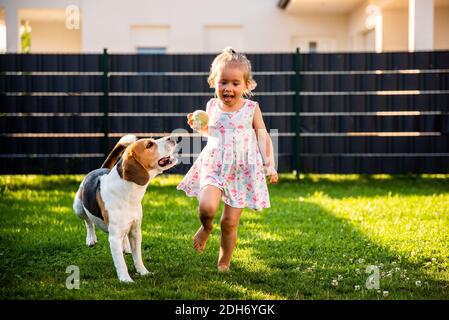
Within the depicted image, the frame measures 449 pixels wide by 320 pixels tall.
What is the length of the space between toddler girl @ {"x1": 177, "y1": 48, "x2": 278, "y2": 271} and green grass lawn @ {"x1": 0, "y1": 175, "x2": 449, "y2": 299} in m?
0.40

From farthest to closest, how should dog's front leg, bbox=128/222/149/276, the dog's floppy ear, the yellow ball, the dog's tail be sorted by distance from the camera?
the dog's tail, the yellow ball, dog's front leg, bbox=128/222/149/276, the dog's floppy ear

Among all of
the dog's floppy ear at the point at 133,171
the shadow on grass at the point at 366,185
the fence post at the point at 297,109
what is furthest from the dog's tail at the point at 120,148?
the fence post at the point at 297,109

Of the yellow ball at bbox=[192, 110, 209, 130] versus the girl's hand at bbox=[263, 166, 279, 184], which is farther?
the yellow ball at bbox=[192, 110, 209, 130]

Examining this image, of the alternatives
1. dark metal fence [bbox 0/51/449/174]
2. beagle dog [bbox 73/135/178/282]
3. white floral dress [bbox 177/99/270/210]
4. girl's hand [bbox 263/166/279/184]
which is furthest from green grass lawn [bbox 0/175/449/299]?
dark metal fence [bbox 0/51/449/174]

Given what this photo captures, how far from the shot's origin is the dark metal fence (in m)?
10.6

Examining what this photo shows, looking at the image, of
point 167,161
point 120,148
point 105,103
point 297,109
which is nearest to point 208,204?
point 167,161

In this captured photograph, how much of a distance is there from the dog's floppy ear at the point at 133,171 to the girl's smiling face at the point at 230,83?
86 cm

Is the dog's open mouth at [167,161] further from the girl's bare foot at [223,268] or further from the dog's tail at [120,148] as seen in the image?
the girl's bare foot at [223,268]

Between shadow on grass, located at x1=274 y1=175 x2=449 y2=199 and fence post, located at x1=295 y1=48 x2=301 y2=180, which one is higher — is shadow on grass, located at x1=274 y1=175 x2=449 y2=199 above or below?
below

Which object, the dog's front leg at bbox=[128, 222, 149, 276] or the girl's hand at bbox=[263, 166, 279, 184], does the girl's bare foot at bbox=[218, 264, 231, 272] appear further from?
the girl's hand at bbox=[263, 166, 279, 184]

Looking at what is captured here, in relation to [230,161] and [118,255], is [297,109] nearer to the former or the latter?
[230,161]

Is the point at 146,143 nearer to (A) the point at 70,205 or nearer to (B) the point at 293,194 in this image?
(A) the point at 70,205

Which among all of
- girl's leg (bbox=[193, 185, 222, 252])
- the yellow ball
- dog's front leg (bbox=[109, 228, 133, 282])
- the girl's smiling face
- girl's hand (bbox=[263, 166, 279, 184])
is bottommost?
dog's front leg (bbox=[109, 228, 133, 282])

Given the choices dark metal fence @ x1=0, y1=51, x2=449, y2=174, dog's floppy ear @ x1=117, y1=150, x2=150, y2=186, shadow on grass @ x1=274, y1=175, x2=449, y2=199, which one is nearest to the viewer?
dog's floppy ear @ x1=117, y1=150, x2=150, y2=186
